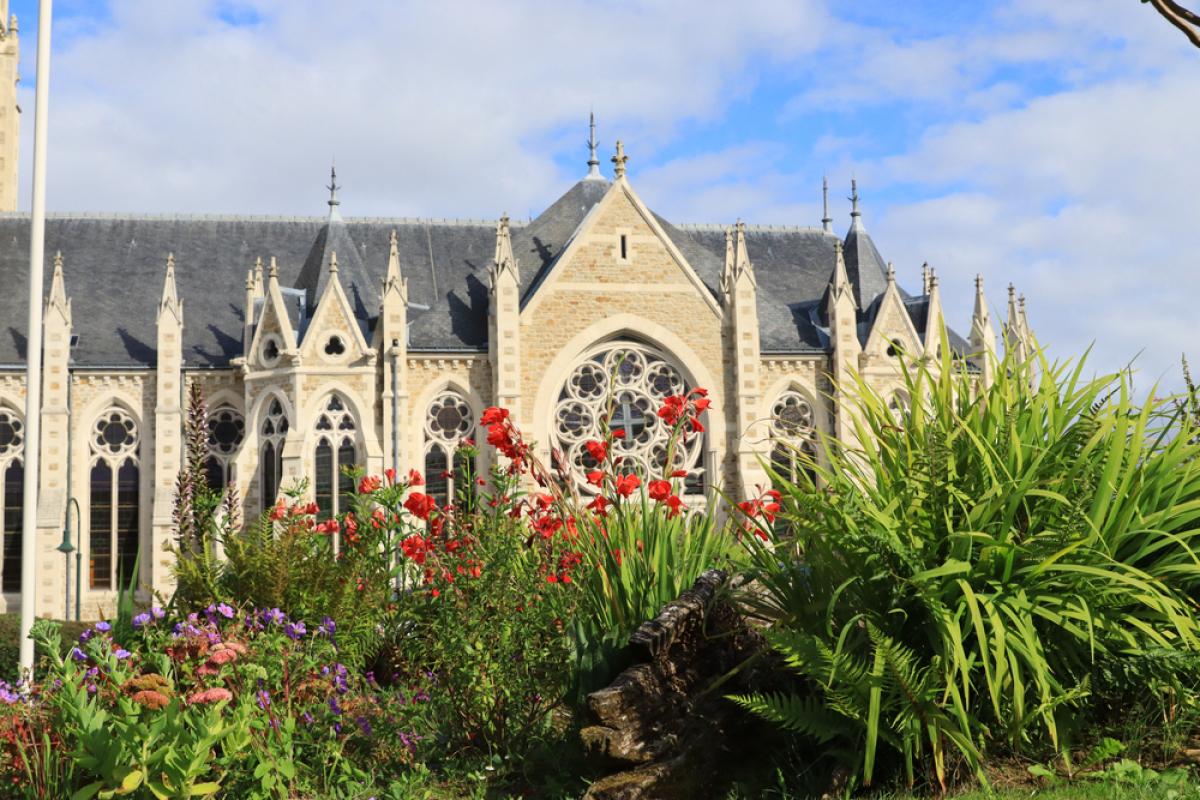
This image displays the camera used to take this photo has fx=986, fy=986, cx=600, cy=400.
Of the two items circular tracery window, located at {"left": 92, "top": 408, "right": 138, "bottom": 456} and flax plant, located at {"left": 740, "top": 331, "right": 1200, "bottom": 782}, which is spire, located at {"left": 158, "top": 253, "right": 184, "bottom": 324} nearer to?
circular tracery window, located at {"left": 92, "top": 408, "right": 138, "bottom": 456}

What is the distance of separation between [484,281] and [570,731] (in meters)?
19.5

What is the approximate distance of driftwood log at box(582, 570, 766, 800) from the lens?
495 centimetres

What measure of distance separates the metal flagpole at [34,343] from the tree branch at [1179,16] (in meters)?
8.67

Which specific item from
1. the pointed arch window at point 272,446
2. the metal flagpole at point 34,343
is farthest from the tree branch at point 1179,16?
the pointed arch window at point 272,446

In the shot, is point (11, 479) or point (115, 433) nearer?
point (11, 479)

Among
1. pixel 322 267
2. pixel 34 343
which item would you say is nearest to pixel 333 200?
pixel 322 267

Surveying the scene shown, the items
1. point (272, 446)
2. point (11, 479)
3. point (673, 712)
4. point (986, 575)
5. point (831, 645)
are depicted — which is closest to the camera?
point (986, 575)

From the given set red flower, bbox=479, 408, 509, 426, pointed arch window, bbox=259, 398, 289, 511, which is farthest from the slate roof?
red flower, bbox=479, 408, 509, 426

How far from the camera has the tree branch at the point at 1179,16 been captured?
270 centimetres

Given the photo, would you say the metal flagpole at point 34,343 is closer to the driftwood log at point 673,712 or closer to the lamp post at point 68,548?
the lamp post at point 68,548

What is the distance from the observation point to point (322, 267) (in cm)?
2334

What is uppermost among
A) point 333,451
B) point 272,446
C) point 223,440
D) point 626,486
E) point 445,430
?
point 445,430

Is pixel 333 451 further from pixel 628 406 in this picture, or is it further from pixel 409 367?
pixel 628 406

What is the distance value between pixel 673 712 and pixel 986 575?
70.7 inches
